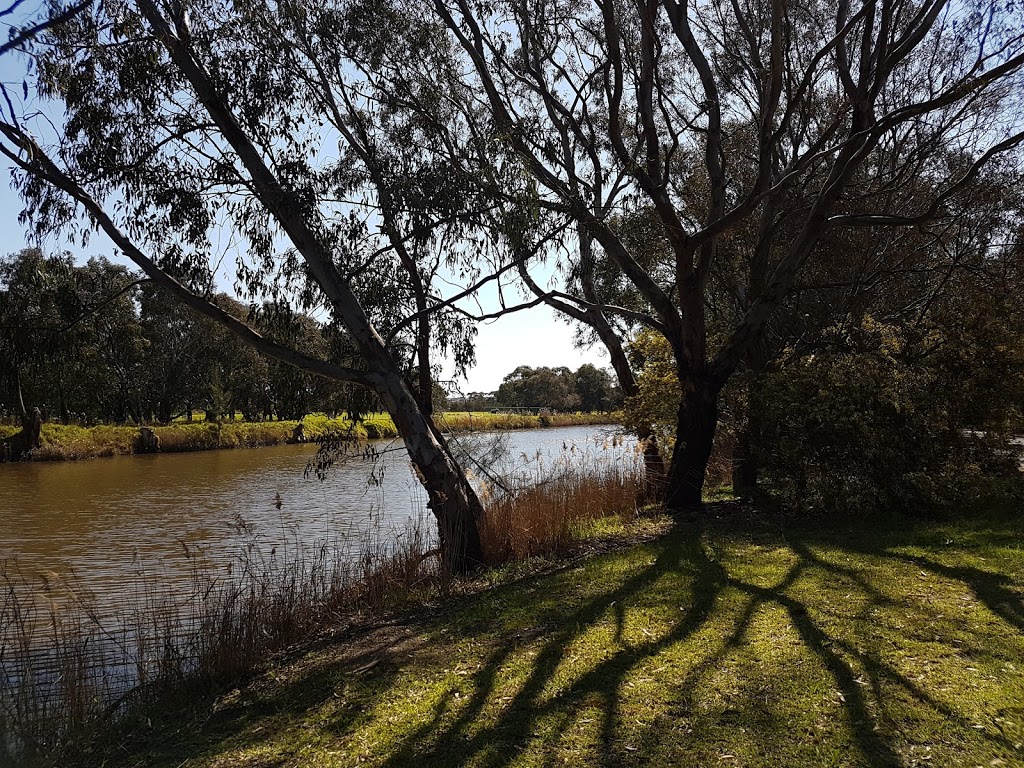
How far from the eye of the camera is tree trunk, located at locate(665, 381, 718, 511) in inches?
300

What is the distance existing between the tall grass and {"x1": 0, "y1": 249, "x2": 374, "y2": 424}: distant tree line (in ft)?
6.36

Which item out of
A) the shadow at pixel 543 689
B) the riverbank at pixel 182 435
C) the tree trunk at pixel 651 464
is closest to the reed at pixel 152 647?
the shadow at pixel 543 689

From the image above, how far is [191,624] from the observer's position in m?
5.19

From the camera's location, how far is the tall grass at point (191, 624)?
350 centimetres

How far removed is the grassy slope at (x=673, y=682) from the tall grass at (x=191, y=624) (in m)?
0.32

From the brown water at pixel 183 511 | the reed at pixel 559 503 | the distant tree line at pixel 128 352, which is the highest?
the distant tree line at pixel 128 352

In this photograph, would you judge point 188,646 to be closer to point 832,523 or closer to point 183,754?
point 183,754

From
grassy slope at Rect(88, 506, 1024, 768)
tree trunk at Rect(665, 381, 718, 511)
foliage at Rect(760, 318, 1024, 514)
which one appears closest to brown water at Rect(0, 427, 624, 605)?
grassy slope at Rect(88, 506, 1024, 768)

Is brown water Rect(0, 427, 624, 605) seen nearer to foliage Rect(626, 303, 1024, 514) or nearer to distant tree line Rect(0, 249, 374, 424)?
distant tree line Rect(0, 249, 374, 424)

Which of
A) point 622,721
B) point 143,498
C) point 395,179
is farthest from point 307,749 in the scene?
point 143,498

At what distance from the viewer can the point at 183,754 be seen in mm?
3039

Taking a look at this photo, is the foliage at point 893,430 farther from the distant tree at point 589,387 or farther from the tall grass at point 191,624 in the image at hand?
the distant tree at point 589,387

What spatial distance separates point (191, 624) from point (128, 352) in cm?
2360

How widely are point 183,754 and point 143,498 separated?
38.5 ft
